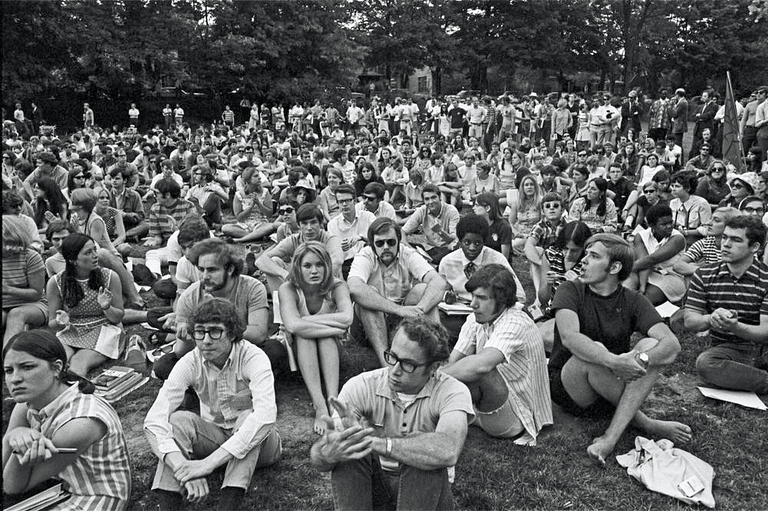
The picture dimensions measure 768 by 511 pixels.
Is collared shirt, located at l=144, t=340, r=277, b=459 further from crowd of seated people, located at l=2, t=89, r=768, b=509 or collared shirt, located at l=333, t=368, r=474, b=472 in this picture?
collared shirt, located at l=333, t=368, r=474, b=472

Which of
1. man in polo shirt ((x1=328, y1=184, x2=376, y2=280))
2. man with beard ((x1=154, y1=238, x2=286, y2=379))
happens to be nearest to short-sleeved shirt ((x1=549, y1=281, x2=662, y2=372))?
man with beard ((x1=154, y1=238, x2=286, y2=379))

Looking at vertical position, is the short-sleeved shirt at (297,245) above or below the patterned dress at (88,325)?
above

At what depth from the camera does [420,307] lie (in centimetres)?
551

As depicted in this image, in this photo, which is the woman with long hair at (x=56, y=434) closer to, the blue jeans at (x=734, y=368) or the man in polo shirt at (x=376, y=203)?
the blue jeans at (x=734, y=368)

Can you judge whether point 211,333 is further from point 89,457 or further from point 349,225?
point 349,225

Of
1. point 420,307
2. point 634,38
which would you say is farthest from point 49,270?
point 634,38

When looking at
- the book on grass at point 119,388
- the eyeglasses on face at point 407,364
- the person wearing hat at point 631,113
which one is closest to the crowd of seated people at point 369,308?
the eyeglasses on face at point 407,364

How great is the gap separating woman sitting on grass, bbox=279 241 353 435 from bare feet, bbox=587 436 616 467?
181 cm

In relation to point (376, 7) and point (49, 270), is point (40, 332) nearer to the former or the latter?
point (49, 270)

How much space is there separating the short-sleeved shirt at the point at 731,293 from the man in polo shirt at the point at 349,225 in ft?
11.8

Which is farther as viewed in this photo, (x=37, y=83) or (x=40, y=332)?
(x=37, y=83)

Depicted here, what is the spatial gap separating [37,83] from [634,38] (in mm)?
33225

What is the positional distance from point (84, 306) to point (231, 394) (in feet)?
7.93

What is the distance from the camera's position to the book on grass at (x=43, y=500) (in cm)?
327
